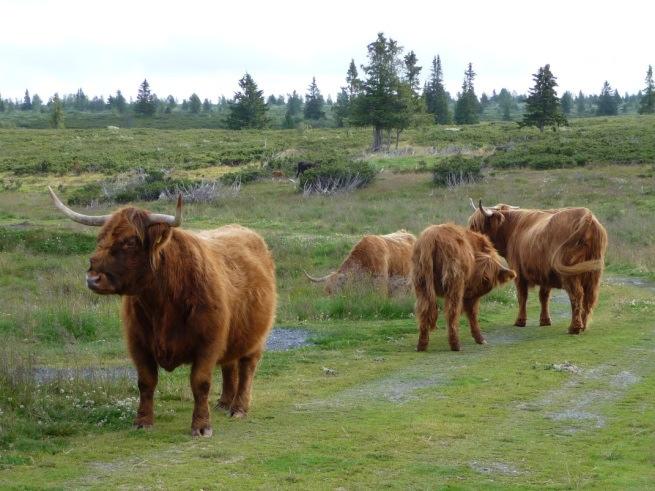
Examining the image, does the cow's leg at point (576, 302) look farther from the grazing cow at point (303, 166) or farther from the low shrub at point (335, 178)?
the grazing cow at point (303, 166)

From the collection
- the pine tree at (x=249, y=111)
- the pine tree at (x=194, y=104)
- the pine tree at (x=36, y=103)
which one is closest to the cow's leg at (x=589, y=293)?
the pine tree at (x=249, y=111)

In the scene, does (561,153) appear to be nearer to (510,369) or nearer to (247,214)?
(247,214)

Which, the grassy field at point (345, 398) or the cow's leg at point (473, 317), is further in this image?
the cow's leg at point (473, 317)

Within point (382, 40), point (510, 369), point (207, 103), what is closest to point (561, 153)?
point (382, 40)

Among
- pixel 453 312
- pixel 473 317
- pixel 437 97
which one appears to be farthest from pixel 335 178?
pixel 437 97

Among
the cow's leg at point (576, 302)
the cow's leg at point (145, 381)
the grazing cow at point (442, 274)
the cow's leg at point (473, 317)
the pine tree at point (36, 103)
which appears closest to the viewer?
the cow's leg at point (145, 381)

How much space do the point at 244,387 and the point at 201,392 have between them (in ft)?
3.28

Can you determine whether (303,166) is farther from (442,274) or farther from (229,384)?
(229,384)

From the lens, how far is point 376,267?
55.2 feet

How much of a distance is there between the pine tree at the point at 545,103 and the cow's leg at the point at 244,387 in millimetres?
62427

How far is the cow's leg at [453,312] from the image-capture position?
12.0 m

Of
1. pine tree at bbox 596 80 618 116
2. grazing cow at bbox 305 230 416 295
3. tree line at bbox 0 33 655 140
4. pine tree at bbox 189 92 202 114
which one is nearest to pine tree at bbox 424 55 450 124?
tree line at bbox 0 33 655 140

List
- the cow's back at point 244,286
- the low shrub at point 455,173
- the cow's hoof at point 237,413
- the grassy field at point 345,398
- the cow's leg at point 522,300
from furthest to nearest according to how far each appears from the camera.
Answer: the low shrub at point 455,173
the cow's leg at point 522,300
the cow's hoof at point 237,413
the cow's back at point 244,286
the grassy field at point 345,398

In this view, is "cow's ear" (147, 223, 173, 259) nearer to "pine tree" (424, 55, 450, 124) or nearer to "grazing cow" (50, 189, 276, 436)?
"grazing cow" (50, 189, 276, 436)
